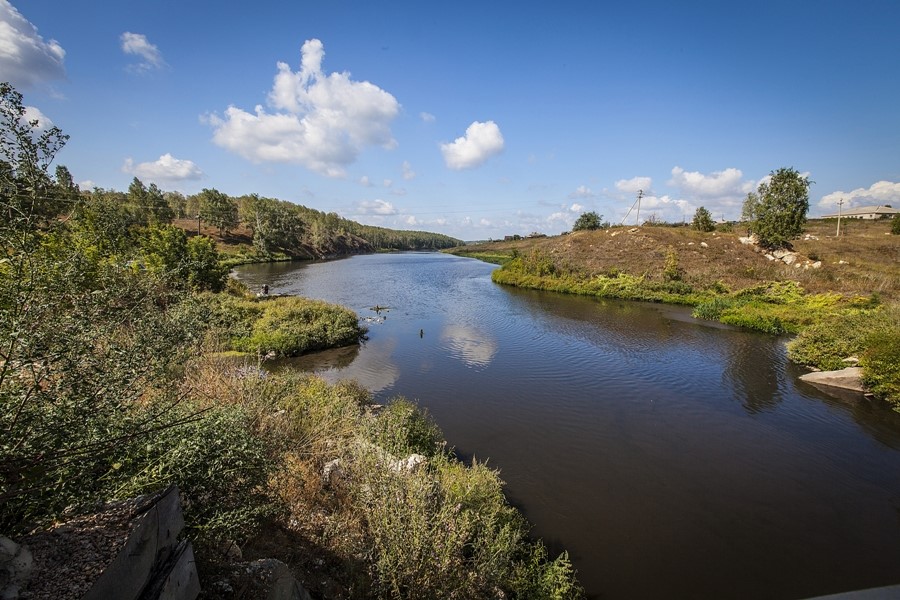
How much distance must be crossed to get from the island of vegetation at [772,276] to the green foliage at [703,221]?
0.14 meters

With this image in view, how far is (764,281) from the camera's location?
38.0 meters

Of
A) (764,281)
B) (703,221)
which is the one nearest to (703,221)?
(703,221)

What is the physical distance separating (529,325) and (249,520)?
24.8m

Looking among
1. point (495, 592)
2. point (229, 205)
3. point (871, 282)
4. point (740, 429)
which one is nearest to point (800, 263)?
point (871, 282)

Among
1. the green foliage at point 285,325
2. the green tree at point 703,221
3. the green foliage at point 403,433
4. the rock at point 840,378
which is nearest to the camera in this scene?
the green foliage at point 403,433

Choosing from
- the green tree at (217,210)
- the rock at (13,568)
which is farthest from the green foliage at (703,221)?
the green tree at (217,210)

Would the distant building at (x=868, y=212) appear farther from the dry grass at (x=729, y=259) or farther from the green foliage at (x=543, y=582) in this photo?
the green foliage at (x=543, y=582)

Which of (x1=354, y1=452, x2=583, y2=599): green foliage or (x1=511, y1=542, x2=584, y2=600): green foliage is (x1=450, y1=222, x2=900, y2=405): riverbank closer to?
(x1=511, y1=542, x2=584, y2=600): green foliage

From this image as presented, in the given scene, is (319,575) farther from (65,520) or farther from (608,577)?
(608,577)

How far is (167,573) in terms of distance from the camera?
10.3 feet

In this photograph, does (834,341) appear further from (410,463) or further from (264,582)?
(264,582)

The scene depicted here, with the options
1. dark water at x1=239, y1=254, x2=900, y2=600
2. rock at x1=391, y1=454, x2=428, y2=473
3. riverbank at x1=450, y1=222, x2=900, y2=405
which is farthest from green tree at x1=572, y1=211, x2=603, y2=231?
rock at x1=391, y1=454, x2=428, y2=473

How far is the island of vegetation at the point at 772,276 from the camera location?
18.8 meters

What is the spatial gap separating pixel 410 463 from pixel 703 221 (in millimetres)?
66639
